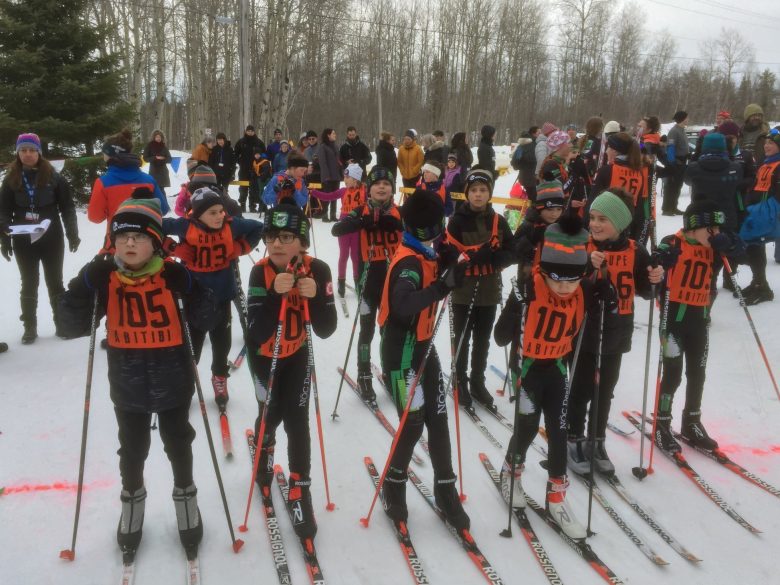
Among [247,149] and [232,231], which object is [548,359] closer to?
[232,231]

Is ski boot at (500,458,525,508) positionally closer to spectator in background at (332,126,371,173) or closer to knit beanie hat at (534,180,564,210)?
knit beanie hat at (534,180,564,210)

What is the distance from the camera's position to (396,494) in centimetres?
332

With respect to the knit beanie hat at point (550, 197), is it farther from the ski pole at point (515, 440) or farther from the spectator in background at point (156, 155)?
the spectator in background at point (156, 155)

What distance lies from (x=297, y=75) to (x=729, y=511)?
122 feet

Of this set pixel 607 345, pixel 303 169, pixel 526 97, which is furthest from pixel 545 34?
pixel 607 345

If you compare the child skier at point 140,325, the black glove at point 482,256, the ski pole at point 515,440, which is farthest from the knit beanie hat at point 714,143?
the child skier at point 140,325

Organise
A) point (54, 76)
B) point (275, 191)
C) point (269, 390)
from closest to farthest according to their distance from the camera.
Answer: point (269, 390) < point (275, 191) < point (54, 76)

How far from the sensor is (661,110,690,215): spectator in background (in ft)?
36.7

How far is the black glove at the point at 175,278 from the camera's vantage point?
279 centimetres

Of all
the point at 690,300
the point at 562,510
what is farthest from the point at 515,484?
the point at 690,300

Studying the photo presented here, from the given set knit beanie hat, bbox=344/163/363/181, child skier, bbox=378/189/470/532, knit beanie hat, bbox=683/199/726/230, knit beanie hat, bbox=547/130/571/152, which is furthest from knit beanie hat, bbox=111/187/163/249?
knit beanie hat, bbox=547/130/571/152

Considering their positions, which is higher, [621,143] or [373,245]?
[621,143]

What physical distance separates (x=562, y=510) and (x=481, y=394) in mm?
1650

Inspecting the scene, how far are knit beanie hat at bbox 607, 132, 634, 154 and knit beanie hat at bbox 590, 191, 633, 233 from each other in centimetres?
283
